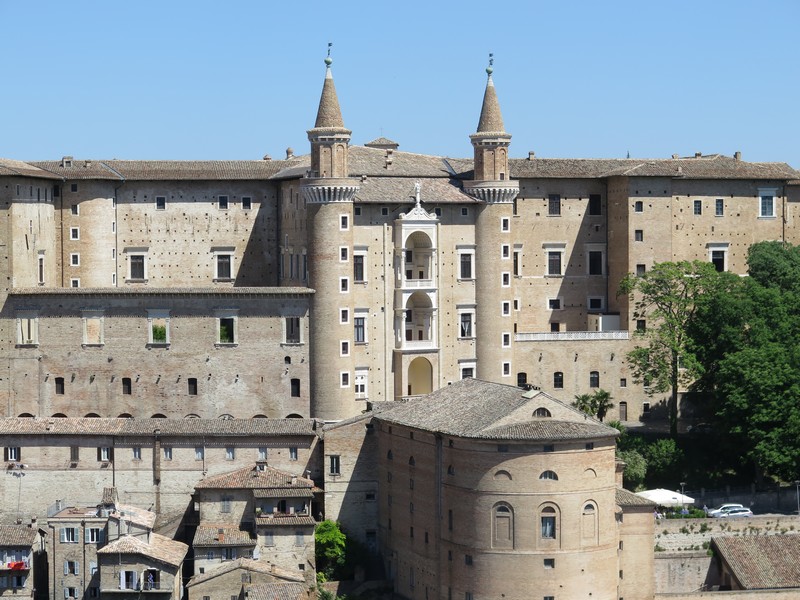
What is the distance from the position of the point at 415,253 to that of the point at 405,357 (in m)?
4.86

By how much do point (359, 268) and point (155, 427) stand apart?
11743 millimetres

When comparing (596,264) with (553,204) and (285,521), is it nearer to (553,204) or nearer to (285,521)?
(553,204)

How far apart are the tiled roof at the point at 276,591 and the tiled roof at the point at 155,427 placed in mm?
7999

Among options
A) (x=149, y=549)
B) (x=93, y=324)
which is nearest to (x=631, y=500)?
(x=149, y=549)

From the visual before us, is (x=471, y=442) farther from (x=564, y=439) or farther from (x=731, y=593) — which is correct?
(x=731, y=593)

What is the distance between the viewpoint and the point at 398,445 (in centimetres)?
7600

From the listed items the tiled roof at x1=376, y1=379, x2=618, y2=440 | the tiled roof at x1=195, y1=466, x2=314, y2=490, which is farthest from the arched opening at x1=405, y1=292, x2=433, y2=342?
the tiled roof at x1=195, y1=466, x2=314, y2=490

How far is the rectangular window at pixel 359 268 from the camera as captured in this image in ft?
273

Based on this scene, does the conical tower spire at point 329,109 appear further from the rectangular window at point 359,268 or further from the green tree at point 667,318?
the green tree at point 667,318

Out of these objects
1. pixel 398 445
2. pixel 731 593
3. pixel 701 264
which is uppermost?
pixel 701 264

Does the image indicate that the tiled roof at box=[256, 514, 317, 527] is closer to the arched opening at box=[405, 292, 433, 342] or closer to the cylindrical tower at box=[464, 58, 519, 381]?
the arched opening at box=[405, 292, 433, 342]

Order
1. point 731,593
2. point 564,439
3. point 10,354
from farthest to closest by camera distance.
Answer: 1. point 10,354
2. point 731,593
3. point 564,439

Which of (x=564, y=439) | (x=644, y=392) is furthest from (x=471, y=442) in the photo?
(x=644, y=392)

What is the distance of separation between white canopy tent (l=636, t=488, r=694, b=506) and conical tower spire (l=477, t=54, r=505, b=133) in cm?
1833
